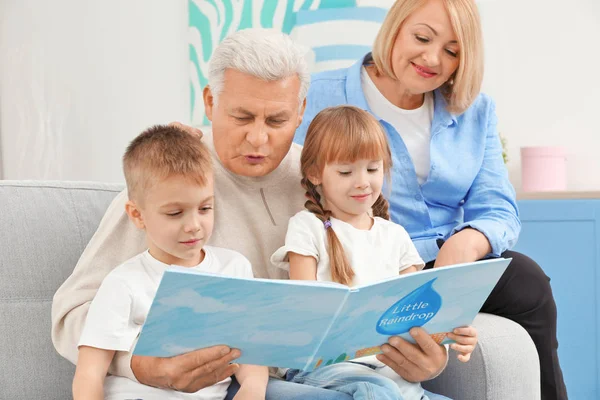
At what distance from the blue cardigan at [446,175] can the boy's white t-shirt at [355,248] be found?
1.14 feet

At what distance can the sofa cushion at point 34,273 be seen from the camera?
177cm

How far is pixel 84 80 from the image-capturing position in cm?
427

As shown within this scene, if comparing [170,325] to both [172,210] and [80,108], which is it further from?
[80,108]

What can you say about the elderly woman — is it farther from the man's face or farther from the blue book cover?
the blue book cover

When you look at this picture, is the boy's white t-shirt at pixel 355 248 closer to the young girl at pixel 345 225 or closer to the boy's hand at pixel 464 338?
the young girl at pixel 345 225

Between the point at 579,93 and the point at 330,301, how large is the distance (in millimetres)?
3304

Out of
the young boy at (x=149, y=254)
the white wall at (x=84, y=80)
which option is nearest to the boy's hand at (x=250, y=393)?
the young boy at (x=149, y=254)

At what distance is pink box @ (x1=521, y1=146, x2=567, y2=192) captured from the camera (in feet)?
13.1

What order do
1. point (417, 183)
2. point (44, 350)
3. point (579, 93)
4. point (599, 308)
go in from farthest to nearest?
point (579, 93) → point (599, 308) → point (417, 183) → point (44, 350)

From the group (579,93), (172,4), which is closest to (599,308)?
(579,93)

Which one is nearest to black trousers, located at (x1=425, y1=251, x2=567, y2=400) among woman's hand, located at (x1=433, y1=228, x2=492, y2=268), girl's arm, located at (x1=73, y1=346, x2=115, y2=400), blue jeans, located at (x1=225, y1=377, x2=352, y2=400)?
woman's hand, located at (x1=433, y1=228, x2=492, y2=268)

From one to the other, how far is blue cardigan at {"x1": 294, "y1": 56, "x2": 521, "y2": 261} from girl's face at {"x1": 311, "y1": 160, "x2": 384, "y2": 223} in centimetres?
37

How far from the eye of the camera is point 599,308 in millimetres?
3662

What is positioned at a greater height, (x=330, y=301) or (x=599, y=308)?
(x=330, y=301)
